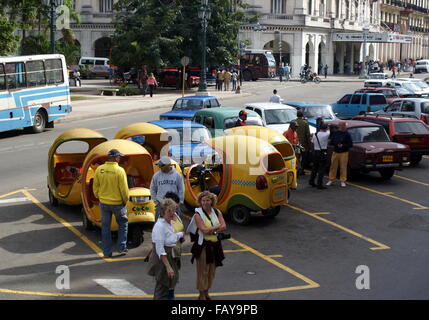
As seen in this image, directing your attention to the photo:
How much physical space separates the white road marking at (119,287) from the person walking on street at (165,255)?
1.08 m

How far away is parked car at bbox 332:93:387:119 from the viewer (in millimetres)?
29672

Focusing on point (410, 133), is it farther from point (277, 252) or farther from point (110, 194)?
point (110, 194)

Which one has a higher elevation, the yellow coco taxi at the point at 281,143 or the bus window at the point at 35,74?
the bus window at the point at 35,74

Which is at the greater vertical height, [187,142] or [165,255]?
[187,142]

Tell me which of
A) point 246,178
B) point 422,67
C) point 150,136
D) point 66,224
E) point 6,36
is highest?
point 6,36

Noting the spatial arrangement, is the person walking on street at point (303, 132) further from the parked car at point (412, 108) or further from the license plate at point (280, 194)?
the parked car at point (412, 108)

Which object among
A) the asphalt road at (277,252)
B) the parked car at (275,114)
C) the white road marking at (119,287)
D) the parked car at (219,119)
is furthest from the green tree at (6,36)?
the white road marking at (119,287)

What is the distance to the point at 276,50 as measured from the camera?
2950 inches

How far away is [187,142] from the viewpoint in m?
15.8

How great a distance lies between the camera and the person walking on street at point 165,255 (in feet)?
26.7

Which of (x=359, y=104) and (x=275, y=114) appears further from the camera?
(x=359, y=104)

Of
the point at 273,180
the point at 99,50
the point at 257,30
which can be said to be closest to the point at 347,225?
the point at 273,180

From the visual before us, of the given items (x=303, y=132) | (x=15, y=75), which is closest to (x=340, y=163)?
(x=303, y=132)

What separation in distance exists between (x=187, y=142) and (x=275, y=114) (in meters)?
6.15
